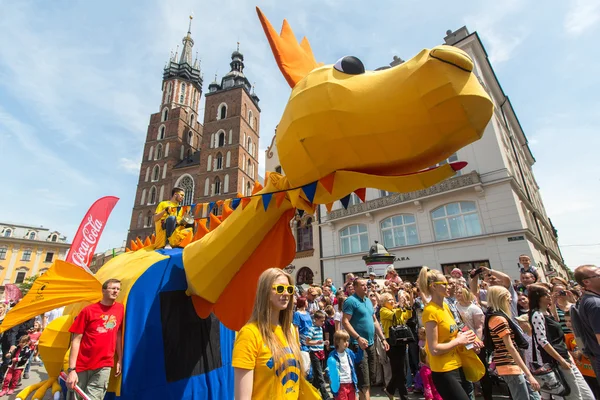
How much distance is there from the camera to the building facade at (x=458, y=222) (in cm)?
1378

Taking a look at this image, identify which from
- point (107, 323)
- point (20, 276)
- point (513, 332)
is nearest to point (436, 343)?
point (513, 332)

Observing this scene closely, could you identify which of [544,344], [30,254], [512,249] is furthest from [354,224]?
[30,254]

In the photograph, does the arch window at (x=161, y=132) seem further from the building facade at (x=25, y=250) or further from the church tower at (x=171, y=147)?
the building facade at (x=25, y=250)

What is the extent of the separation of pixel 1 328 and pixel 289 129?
302 cm

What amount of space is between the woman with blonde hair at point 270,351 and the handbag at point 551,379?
9.67ft

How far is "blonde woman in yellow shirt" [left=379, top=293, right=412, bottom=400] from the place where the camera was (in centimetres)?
450

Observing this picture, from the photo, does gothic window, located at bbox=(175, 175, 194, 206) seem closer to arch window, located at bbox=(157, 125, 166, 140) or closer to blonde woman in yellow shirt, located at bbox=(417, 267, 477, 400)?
arch window, located at bbox=(157, 125, 166, 140)

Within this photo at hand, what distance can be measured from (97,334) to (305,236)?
61.4 ft

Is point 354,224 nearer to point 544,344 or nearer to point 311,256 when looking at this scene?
point 311,256

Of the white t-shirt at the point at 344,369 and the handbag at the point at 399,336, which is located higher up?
the handbag at the point at 399,336

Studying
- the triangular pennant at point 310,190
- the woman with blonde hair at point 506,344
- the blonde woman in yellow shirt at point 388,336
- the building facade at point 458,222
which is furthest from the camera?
the building facade at point 458,222

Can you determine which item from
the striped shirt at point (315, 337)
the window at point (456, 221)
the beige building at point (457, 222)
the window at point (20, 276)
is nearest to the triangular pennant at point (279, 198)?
the striped shirt at point (315, 337)

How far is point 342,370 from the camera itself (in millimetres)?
3891

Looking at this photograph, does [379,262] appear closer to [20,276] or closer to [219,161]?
[219,161]
